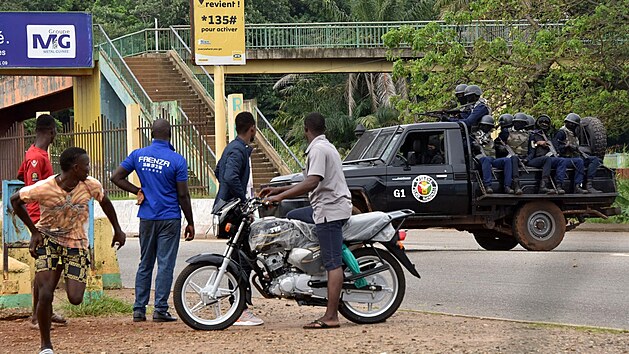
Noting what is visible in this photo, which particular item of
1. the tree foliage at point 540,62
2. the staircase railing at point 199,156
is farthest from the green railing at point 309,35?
the staircase railing at point 199,156

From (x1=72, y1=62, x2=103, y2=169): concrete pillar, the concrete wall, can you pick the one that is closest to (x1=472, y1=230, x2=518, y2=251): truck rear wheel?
(x1=72, y1=62, x2=103, y2=169): concrete pillar

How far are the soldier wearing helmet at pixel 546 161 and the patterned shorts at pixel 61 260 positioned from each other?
10000 millimetres

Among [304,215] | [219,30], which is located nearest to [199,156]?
[219,30]

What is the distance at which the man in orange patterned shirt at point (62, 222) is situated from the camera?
8.59 metres

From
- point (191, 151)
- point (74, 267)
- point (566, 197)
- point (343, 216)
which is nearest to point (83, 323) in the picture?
point (74, 267)

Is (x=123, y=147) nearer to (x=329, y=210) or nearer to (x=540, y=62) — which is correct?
(x=540, y=62)

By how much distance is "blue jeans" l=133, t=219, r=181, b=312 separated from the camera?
9.95 metres

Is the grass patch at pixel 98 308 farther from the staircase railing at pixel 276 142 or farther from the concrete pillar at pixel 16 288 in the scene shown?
the staircase railing at pixel 276 142

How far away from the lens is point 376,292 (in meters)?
9.70

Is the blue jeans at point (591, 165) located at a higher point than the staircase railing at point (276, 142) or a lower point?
lower

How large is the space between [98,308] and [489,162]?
773 centimetres

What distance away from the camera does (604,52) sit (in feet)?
94.8

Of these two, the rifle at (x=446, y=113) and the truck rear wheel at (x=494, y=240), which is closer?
the rifle at (x=446, y=113)

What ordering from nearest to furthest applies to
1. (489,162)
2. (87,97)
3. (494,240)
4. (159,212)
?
(159,212)
(489,162)
(494,240)
(87,97)
